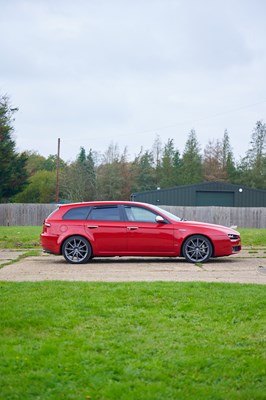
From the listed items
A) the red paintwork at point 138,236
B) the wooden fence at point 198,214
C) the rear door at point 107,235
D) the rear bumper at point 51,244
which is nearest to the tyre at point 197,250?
Result: the red paintwork at point 138,236

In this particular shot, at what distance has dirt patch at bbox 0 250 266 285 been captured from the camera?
30.1 feet

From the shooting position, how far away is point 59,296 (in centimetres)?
700

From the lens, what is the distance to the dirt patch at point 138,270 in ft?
30.1

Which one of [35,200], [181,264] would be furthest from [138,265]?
[35,200]

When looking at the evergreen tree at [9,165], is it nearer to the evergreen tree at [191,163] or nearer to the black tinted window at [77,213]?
the evergreen tree at [191,163]

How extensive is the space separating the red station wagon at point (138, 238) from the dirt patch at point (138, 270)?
10.2 inches

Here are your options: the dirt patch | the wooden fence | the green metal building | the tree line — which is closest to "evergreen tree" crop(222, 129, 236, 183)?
the tree line

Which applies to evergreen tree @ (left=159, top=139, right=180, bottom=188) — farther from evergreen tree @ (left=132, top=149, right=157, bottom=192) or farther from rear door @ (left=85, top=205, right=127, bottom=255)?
rear door @ (left=85, top=205, right=127, bottom=255)

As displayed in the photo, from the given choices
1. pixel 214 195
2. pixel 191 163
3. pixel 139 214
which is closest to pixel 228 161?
pixel 191 163

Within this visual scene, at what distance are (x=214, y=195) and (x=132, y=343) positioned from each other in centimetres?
4623

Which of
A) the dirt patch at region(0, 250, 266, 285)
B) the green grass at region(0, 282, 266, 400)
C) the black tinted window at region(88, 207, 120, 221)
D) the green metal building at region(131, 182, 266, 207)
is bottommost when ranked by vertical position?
the green grass at region(0, 282, 266, 400)

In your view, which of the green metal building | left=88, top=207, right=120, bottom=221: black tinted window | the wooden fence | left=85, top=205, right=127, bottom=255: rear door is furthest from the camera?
the green metal building

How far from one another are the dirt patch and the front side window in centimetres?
96

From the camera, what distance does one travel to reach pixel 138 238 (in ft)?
40.4
